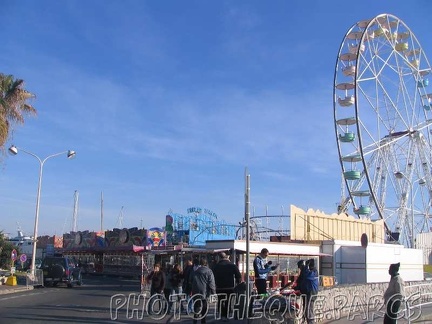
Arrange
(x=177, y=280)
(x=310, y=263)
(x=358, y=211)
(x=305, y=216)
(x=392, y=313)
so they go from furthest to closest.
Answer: (x=358, y=211), (x=305, y=216), (x=177, y=280), (x=310, y=263), (x=392, y=313)

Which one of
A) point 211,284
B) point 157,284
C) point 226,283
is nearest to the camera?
point 211,284

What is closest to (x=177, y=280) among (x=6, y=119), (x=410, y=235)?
(x=6, y=119)

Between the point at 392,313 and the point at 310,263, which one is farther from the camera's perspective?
the point at 310,263

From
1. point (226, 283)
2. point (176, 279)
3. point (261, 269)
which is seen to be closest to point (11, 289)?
point (176, 279)

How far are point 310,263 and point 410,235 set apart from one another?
36.5 metres

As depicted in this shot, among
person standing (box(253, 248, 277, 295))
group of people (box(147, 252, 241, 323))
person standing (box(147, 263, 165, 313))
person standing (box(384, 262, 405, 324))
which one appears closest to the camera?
person standing (box(384, 262, 405, 324))

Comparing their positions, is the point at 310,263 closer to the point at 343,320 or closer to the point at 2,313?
the point at 343,320

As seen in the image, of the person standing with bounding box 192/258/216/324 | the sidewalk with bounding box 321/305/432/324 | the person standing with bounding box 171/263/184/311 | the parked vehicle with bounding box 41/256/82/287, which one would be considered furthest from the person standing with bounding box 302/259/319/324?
the parked vehicle with bounding box 41/256/82/287

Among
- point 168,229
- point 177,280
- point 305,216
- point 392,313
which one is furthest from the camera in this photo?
point 168,229

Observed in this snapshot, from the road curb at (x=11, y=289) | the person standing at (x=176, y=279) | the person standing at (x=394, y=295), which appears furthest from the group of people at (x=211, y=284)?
the road curb at (x=11, y=289)

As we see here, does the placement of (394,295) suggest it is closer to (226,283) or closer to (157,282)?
(226,283)

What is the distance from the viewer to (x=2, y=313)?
15547 millimetres

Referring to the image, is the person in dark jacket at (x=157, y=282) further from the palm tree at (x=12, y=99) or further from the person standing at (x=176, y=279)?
the palm tree at (x=12, y=99)

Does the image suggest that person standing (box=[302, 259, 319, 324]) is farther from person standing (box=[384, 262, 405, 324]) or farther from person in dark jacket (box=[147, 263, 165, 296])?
person in dark jacket (box=[147, 263, 165, 296])
